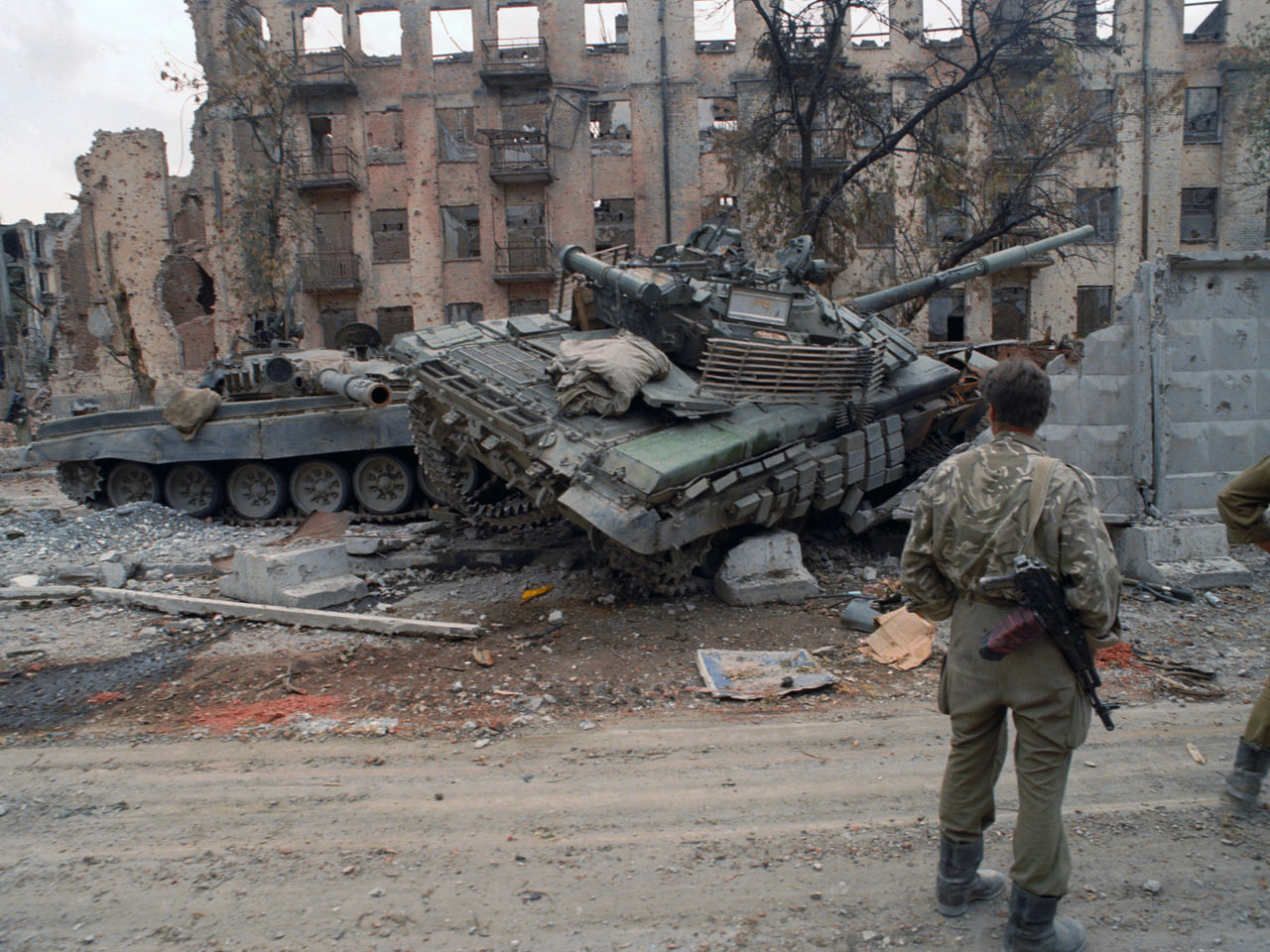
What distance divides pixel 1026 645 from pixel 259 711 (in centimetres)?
407

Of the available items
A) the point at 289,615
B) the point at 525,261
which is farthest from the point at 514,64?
the point at 289,615

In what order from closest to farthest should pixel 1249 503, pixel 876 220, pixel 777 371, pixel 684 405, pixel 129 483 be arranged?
1. pixel 1249 503
2. pixel 684 405
3. pixel 777 371
4. pixel 129 483
5. pixel 876 220

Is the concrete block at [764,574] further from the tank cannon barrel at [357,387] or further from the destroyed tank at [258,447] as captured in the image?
the destroyed tank at [258,447]

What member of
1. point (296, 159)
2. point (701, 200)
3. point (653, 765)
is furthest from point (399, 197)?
point (653, 765)

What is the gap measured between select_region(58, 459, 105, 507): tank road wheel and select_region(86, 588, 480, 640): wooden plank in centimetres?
566

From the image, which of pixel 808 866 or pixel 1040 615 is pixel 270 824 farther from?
pixel 1040 615

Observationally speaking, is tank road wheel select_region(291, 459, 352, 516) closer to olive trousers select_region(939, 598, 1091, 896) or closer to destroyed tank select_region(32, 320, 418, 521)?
destroyed tank select_region(32, 320, 418, 521)

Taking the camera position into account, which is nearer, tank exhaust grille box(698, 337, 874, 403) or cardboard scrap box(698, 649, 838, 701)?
cardboard scrap box(698, 649, 838, 701)

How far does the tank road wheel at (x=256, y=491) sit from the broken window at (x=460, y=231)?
13664 mm

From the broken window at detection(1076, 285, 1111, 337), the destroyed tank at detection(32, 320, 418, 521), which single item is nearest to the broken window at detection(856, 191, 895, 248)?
the broken window at detection(1076, 285, 1111, 337)

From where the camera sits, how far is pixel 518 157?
23.8m

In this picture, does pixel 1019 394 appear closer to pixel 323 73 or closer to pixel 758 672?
pixel 758 672

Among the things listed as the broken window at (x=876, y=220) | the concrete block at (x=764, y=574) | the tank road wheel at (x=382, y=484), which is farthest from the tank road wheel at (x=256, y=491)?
the broken window at (x=876, y=220)

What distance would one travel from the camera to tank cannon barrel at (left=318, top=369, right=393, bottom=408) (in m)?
8.91
